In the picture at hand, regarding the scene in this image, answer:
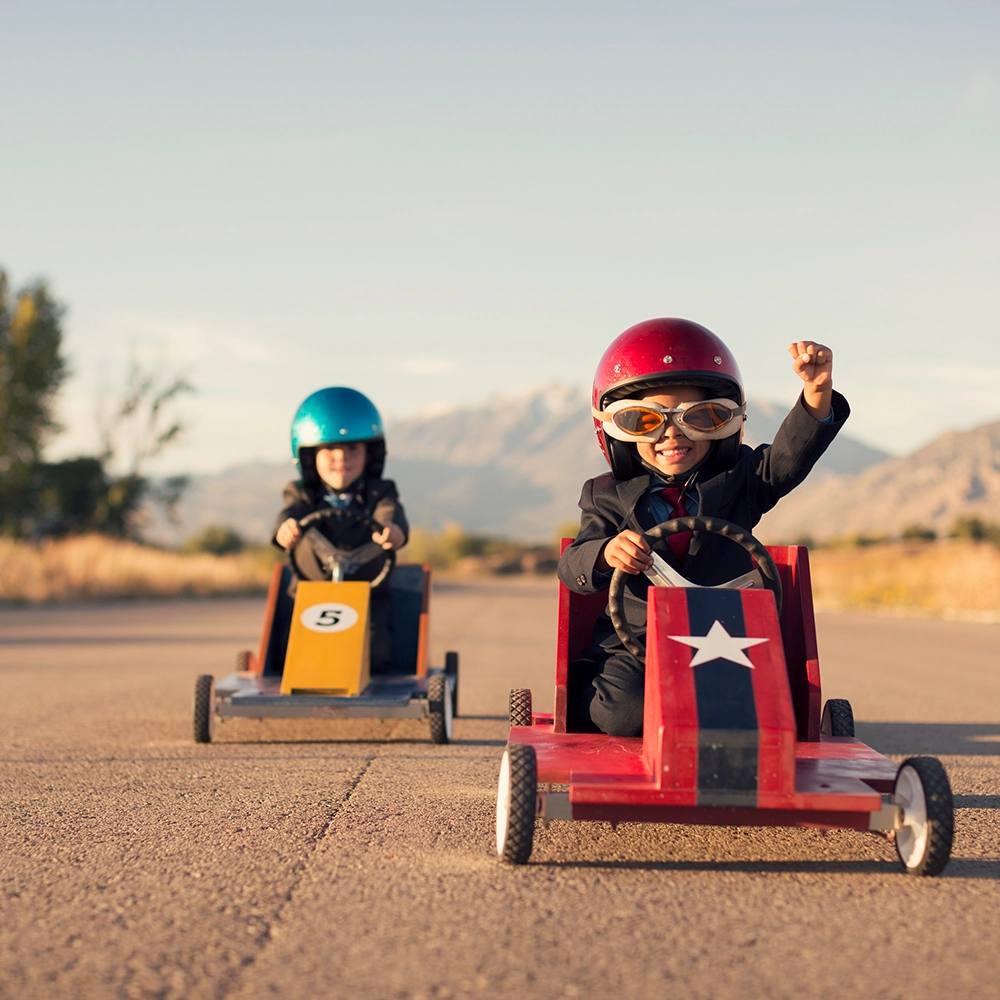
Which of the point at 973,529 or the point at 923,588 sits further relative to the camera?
the point at 973,529

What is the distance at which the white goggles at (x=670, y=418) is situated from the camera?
443 cm

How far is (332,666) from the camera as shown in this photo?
633 cm

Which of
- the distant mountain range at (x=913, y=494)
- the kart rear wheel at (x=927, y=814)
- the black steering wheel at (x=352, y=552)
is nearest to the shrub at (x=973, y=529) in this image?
the black steering wheel at (x=352, y=552)

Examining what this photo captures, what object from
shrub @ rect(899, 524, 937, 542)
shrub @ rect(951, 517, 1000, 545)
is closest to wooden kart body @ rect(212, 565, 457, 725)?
shrub @ rect(951, 517, 1000, 545)

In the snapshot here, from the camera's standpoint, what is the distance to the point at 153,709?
765 centimetres

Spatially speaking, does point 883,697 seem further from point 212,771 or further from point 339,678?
point 212,771

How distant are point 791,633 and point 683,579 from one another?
2.52ft

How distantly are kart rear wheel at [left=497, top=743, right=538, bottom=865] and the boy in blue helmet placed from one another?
3781 mm

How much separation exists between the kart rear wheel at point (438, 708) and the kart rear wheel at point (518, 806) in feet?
8.15

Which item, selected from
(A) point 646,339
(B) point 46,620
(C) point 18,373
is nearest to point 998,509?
(C) point 18,373

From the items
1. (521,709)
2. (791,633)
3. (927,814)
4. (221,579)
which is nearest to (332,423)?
(521,709)

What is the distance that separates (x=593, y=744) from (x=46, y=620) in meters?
16.2

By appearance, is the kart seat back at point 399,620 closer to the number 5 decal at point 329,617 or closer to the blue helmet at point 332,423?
the number 5 decal at point 329,617

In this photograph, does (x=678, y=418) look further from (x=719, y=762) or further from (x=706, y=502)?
A: (x=719, y=762)
